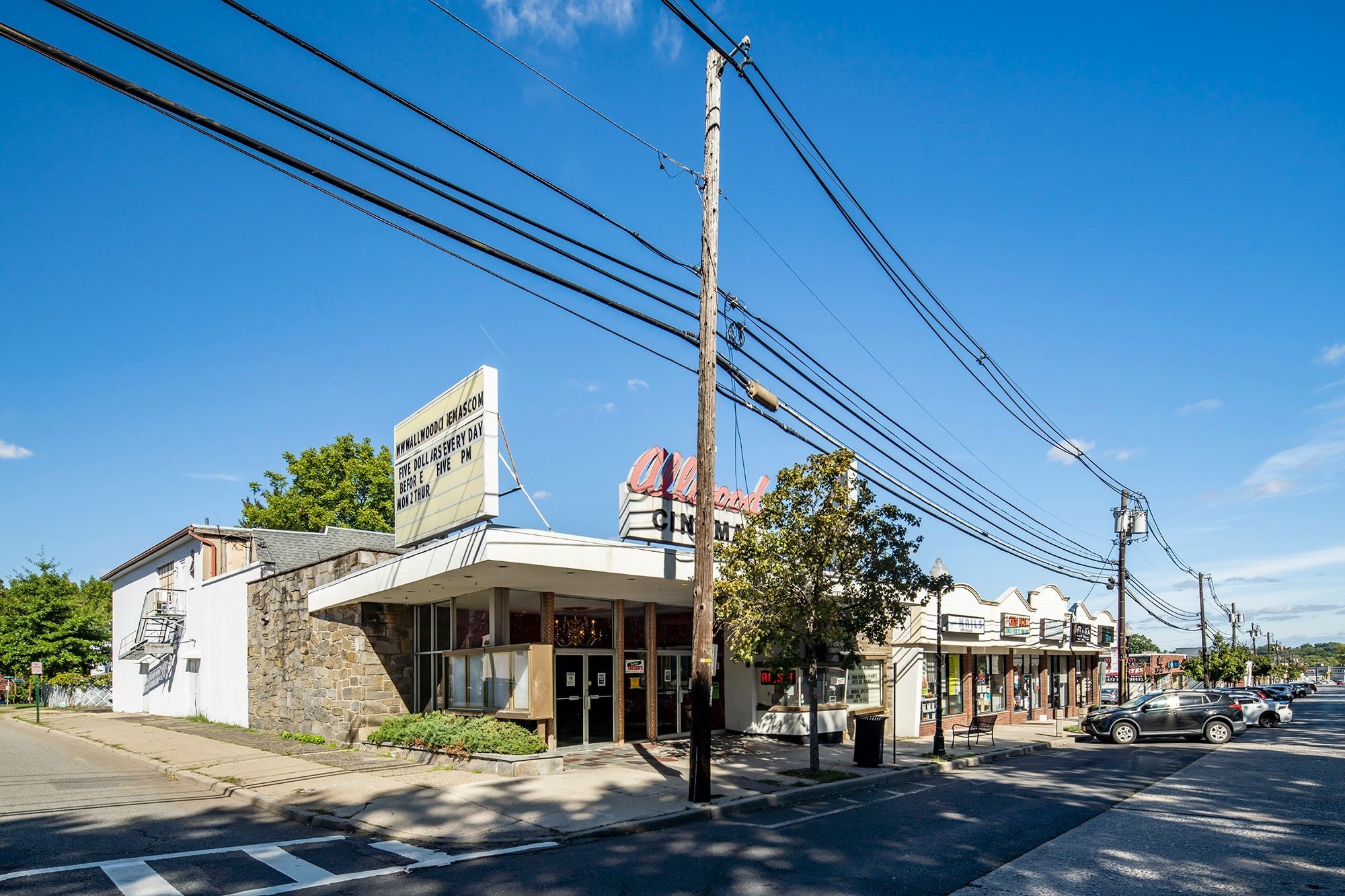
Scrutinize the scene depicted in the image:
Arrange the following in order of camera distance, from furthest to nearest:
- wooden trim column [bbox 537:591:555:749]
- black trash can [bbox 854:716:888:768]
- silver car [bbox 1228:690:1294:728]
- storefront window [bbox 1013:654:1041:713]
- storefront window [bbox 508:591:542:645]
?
storefront window [bbox 1013:654:1041:713] → silver car [bbox 1228:690:1294:728] → storefront window [bbox 508:591:542:645] → black trash can [bbox 854:716:888:768] → wooden trim column [bbox 537:591:555:749]

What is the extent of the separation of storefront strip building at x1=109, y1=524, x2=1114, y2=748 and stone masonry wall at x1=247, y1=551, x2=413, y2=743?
4cm

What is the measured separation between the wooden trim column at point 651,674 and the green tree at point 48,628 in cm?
4090

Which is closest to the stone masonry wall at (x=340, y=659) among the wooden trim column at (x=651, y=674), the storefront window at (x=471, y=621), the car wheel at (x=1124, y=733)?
the storefront window at (x=471, y=621)

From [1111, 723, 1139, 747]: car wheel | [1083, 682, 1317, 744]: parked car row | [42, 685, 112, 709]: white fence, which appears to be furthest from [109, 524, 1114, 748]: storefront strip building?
[42, 685, 112, 709]: white fence

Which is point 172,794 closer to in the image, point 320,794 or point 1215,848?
point 320,794

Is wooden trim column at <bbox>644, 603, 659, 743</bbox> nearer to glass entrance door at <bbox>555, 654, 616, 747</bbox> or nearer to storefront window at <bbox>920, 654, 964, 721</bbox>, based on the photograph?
glass entrance door at <bbox>555, 654, 616, 747</bbox>

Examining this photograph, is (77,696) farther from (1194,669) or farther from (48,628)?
(1194,669)

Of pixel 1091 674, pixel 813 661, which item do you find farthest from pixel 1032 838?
pixel 1091 674

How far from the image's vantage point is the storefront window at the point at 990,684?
33469mm

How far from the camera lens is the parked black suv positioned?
27.0m

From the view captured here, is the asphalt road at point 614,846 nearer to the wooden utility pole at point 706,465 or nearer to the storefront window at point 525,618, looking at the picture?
the wooden utility pole at point 706,465

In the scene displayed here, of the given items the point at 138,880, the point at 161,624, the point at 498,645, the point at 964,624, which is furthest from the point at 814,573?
the point at 161,624

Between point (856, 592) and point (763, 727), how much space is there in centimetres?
772

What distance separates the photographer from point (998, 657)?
1400 inches
